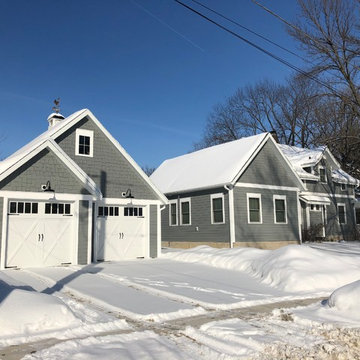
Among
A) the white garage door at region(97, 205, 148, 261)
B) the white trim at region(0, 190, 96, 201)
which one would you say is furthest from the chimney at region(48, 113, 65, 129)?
the white trim at region(0, 190, 96, 201)

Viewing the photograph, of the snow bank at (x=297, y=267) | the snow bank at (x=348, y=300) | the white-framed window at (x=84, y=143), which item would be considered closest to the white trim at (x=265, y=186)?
the snow bank at (x=297, y=267)

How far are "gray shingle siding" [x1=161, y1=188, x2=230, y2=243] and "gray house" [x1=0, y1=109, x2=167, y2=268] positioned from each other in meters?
3.75

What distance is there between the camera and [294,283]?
1050 centimetres

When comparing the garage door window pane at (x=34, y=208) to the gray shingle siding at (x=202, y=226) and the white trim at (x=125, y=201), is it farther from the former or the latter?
the gray shingle siding at (x=202, y=226)

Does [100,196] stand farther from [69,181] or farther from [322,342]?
[322,342]

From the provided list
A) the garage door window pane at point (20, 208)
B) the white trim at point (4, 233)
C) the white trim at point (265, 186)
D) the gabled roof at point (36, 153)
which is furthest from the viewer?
the white trim at point (265, 186)

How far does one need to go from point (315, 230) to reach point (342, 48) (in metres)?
11.0

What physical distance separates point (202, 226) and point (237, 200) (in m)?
2.55

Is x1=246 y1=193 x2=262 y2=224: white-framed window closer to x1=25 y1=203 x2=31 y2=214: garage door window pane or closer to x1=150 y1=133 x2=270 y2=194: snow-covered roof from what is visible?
x1=150 y1=133 x2=270 y2=194: snow-covered roof

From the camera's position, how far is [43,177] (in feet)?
46.0

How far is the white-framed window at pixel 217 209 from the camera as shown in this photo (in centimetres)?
2019

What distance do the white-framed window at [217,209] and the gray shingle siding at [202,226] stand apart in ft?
0.66

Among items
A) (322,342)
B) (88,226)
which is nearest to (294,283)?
(322,342)

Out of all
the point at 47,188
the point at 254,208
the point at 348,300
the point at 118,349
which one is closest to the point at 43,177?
the point at 47,188
